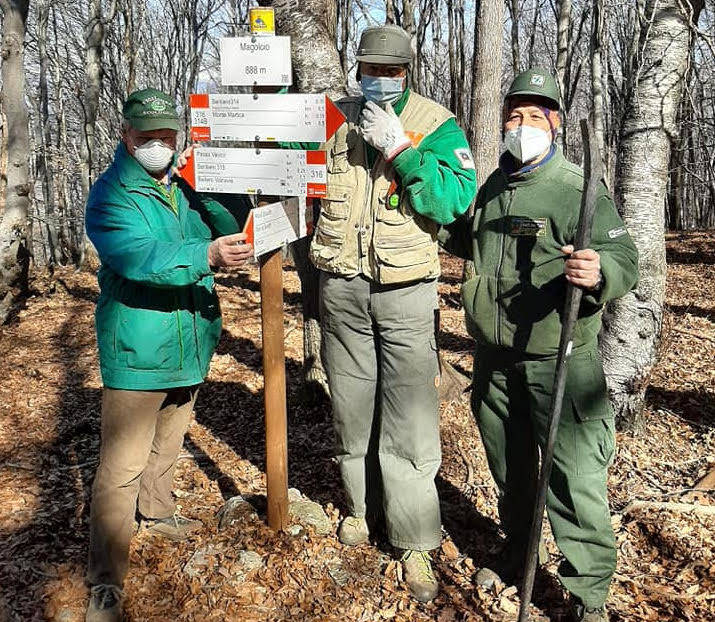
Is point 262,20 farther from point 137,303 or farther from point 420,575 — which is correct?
point 420,575

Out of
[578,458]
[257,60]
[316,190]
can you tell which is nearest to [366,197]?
[316,190]

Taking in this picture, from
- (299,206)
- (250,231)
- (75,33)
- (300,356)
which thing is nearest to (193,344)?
(250,231)

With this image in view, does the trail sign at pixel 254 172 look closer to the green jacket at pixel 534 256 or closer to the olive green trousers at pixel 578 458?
the green jacket at pixel 534 256

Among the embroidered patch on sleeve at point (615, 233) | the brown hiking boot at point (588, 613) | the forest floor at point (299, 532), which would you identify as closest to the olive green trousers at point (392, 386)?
the forest floor at point (299, 532)

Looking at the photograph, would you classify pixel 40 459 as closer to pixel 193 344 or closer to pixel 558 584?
pixel 193 344

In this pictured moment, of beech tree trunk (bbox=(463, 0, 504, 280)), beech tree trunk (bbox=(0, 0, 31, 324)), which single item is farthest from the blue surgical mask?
beech tree trunk (bbox=(0, 0, 31, 324))

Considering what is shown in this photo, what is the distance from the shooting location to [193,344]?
9.91 ft

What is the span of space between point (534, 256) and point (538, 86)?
68cm

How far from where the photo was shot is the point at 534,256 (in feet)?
8.62

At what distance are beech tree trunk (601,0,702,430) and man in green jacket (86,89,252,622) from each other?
2957 millimetres

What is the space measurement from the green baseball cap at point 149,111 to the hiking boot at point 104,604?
2.08 metres

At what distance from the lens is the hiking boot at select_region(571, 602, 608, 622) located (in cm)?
274

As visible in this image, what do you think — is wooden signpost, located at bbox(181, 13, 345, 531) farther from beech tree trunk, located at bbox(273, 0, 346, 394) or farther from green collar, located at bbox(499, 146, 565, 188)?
beech tree trunk, located at bbox(273, 0, 346, 394)

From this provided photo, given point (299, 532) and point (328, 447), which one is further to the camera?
point (328, 447)
